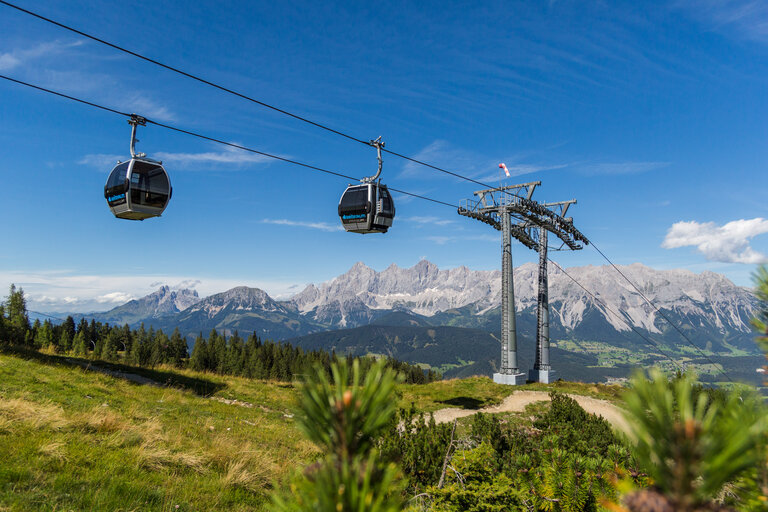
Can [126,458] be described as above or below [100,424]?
below

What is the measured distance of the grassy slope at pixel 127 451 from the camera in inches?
219

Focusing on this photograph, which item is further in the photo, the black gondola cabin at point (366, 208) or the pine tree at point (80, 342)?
the pine tree at point (80, 342)

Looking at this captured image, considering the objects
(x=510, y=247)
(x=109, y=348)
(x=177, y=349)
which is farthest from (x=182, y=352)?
(x=510, y=247)

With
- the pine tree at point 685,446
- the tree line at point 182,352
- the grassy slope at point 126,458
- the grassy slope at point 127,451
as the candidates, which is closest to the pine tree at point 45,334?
the tree line at point 182,352

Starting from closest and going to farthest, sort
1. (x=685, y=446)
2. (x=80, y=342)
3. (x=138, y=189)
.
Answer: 1. (x=685, y=446)
2. (x=138, y=189)
3. (x=80, y=342)

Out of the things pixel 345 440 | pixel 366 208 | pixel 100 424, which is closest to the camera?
pixel 345 440

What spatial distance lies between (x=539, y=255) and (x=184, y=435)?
2961cm

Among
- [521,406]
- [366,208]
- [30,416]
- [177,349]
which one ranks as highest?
[366,208]

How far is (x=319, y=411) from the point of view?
1305 millimetres

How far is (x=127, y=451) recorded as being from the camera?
23.8 feet

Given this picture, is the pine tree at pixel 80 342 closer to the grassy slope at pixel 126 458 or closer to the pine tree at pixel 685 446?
the grassy slope at pixel 126 458

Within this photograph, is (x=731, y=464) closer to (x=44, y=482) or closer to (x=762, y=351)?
(x=762, y=351)

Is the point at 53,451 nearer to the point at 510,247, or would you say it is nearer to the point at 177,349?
the point at 510,247

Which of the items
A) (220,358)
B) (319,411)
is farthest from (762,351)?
(220,358)
